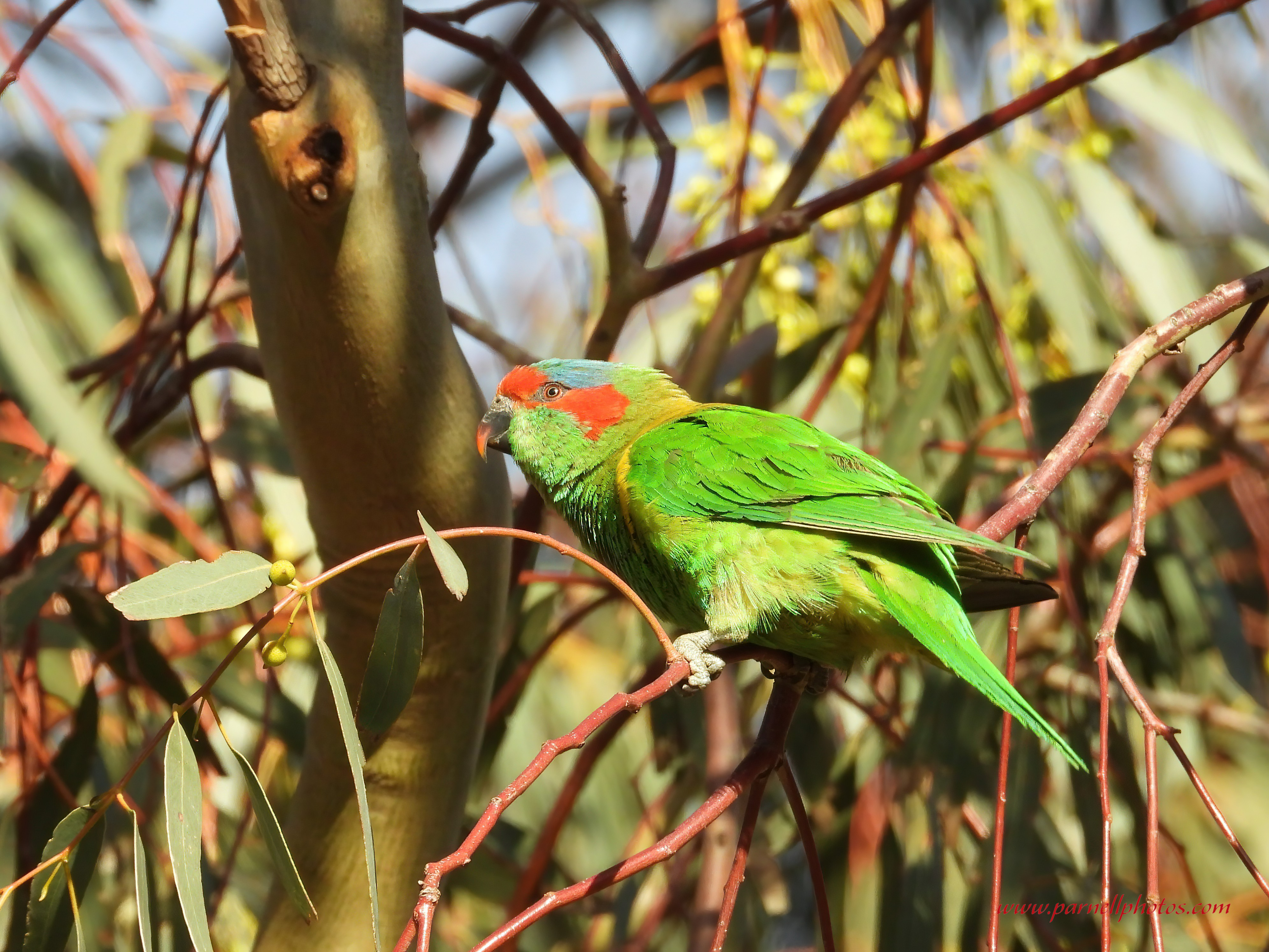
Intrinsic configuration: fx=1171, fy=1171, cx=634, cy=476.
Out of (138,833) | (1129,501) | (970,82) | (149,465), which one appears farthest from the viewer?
(970,82)

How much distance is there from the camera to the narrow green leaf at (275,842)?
4.33 feet

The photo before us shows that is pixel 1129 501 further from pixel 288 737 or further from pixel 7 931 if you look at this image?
pixel 7 931

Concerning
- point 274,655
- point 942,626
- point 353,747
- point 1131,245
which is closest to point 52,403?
point 274,655

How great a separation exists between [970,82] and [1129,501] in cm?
255

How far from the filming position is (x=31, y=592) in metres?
2.17

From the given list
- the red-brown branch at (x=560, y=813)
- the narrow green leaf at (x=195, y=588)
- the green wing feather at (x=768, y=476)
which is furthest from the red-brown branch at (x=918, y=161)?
the narrow green leaf at (x=195, y=588)

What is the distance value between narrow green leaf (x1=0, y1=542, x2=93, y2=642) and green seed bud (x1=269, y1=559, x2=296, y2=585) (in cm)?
114

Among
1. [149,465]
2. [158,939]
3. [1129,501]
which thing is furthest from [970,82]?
[158,939]

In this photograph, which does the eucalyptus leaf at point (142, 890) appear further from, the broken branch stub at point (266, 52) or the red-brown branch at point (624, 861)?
the broken branch stub at point (266, 52)

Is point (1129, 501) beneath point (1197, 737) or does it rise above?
above

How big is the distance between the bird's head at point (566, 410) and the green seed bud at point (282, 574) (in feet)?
3.73

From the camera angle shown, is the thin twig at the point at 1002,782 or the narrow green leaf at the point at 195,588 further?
the thin twig at the point at 1002,782

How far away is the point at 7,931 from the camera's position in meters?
1.99

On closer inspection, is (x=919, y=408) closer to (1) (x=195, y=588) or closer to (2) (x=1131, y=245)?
(2) (x=1131, y=245)
